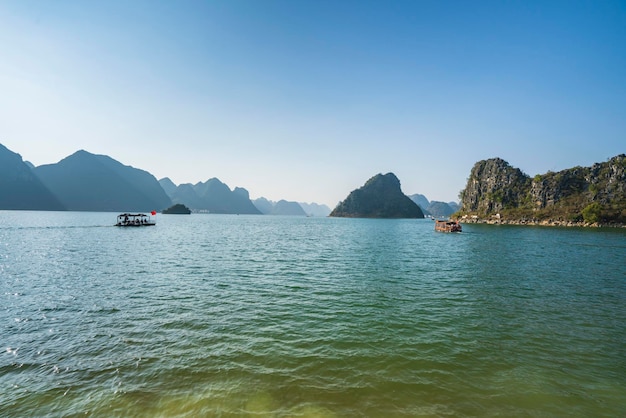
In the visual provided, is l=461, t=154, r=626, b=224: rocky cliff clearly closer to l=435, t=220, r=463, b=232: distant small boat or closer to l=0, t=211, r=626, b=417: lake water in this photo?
l=435, t=220, r=463, b=232: distant small boat

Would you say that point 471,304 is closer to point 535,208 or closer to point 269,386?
point 269,386

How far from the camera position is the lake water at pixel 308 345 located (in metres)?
10.9

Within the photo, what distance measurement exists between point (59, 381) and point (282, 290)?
16688mm

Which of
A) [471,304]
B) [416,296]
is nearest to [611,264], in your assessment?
[471,304]

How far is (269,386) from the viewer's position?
11.8m

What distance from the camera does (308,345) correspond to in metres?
15.5

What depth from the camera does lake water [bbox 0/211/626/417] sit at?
1088 cm

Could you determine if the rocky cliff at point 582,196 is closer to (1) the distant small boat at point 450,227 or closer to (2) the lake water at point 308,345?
(1) the distant small boat at point 450,227

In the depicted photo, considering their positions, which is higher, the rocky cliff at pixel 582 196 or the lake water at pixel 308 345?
the rocky cliff at pixel 582 196

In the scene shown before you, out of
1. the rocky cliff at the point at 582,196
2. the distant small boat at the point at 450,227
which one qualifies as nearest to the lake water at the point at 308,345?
the distant small boat at the point at 450,227

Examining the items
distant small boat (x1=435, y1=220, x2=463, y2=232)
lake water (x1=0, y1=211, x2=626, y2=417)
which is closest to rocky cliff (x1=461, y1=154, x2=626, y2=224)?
distant small boat (x1=435, y1=220, x2=463, y2=232)

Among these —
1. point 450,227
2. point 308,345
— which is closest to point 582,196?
point 450,227

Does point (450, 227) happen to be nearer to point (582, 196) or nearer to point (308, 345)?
point (308, 345)

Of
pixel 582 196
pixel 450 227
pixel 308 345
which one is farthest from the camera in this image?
pixel 582 196
